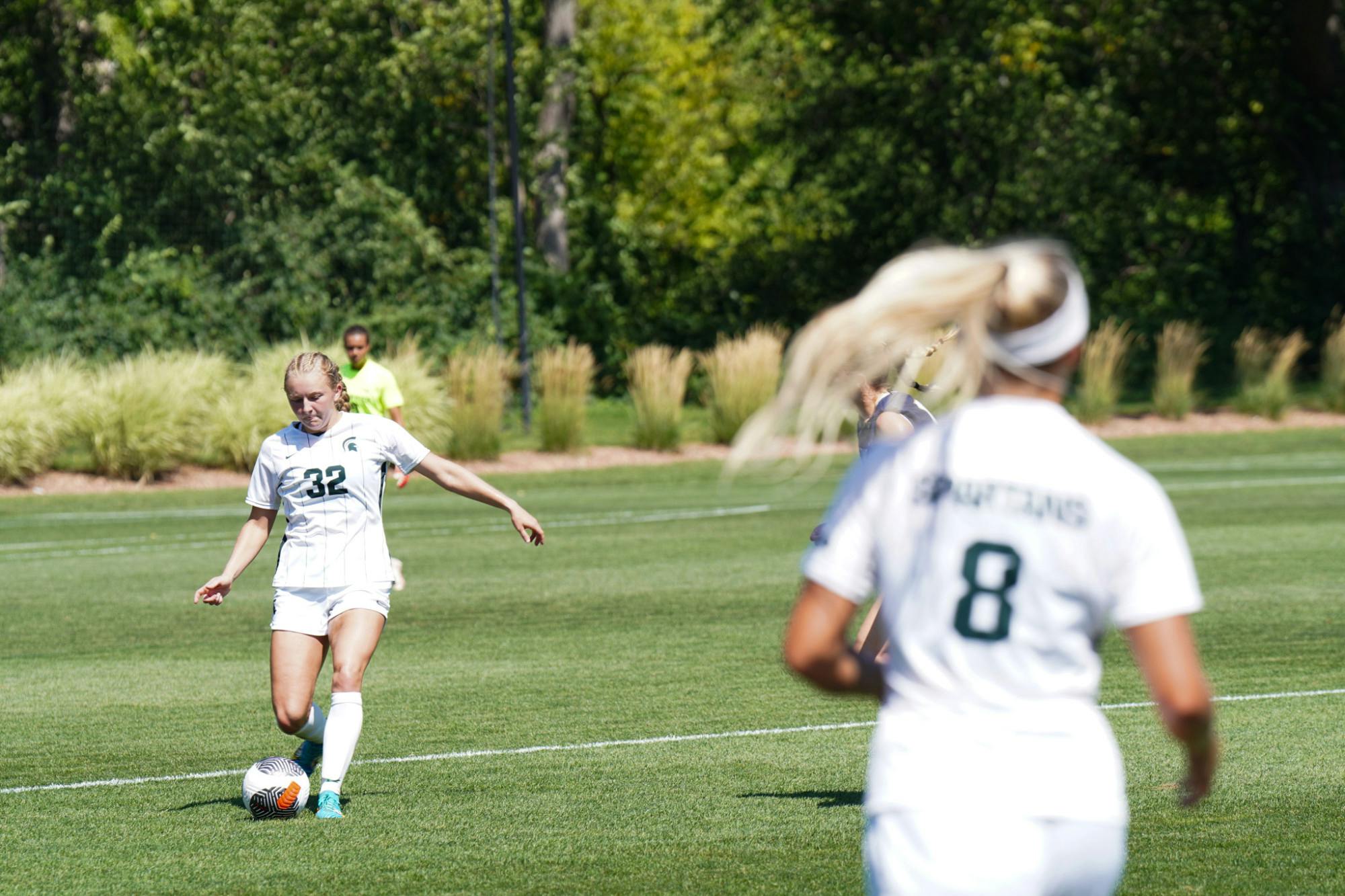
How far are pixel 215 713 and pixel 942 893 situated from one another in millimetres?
7268

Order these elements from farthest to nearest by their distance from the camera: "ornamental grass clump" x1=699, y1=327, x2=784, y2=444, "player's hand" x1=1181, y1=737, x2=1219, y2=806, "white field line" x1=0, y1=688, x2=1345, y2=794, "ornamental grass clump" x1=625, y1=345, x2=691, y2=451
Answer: "ornamental grass clump" x1=699, y1=327, x2=784, y2=444, "ornamental grass clump" x1=625, y1=345, x2=691, y2=451, "white field line" x1=0, y1=688, x2=1345, y2=794, "player's hand" x1=1181, y1=737, x2=1219, y2=806

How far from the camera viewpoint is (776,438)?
10.0 feet

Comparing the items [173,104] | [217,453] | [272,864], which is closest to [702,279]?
[173,104]

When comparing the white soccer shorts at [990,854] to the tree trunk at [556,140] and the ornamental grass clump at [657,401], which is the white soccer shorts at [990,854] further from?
the tree trunk at [556,140]

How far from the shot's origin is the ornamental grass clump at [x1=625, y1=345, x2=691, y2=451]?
2862cm

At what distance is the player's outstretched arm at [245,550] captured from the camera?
23.3 feet

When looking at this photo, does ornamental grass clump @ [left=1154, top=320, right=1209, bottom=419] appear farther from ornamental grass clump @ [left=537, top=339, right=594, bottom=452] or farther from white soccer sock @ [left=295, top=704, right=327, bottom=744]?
white soccer sock @ [left=295, top=704, right=327, bottom=744]

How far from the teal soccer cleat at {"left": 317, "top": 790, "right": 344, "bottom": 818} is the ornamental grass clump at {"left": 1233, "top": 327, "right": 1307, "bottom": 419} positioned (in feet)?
94.2

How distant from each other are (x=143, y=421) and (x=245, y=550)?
61.5 feet

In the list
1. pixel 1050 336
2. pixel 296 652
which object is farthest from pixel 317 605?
pixel 1050 336

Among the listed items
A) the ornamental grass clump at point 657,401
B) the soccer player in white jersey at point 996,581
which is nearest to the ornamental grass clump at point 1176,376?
the ornamental grass clump at point 657,401

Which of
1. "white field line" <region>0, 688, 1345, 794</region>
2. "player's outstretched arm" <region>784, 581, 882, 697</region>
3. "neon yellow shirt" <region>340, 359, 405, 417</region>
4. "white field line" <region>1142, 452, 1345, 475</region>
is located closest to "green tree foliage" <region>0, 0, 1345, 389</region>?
"white field line" <region>1142, 452, 1345, 475</region>

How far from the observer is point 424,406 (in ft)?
90.6

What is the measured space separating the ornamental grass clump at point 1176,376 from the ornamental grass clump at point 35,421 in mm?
18773
